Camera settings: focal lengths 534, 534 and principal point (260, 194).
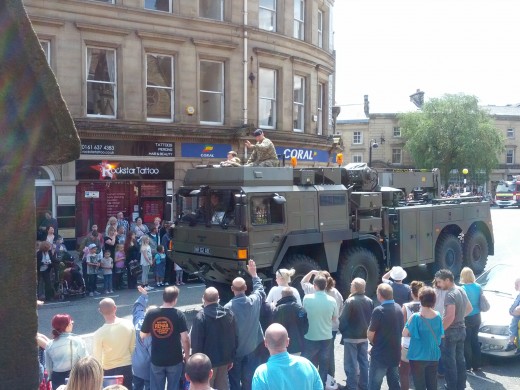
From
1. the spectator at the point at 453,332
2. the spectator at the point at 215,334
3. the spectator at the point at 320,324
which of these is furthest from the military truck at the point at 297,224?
the spectator at the point at 453,332

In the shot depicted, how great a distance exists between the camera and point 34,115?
2.62 meters

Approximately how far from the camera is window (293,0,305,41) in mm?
23344

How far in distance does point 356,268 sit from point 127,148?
10.4 metres

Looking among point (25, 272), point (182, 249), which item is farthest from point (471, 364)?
point (25, 272)

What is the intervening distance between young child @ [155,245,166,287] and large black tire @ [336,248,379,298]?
4.97m

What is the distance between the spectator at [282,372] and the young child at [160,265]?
394 inches

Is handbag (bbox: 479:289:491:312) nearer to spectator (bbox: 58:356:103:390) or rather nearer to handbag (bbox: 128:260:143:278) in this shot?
spectator (bbox: 58:356:103:390)

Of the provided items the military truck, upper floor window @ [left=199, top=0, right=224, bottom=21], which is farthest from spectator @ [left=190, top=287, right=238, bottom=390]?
upper floor window @ [left=199, top=0, right=224, bottom=21]

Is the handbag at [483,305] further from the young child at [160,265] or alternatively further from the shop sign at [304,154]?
the shop sign at [304,154]

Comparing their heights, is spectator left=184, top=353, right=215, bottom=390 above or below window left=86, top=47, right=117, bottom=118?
below

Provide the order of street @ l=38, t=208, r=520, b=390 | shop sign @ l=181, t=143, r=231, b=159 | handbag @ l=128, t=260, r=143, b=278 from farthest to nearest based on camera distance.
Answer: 1. shop sign @ l=181, t=143, r=231, b=159
2. handbag @ l=128, t=260, r=143, b=278
3. street @ l=38, t=208, r=520, b=390

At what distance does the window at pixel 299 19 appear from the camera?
23344 mm

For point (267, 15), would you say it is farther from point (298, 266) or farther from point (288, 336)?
point (288, 336)

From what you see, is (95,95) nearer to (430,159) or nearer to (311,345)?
(311,345)
